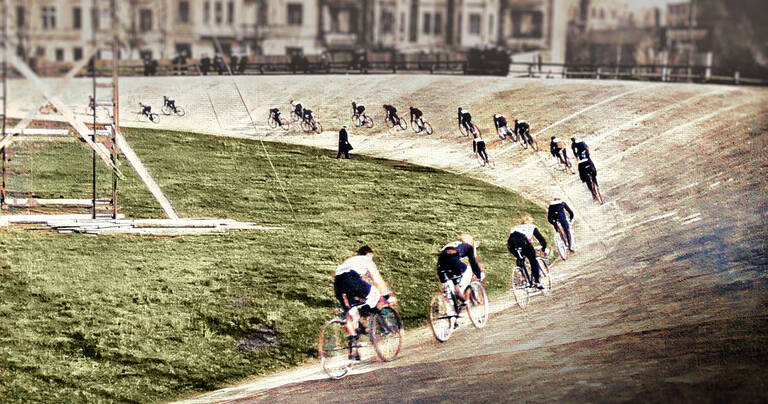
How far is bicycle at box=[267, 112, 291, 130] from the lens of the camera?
5.66m

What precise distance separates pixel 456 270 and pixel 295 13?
1.72 meters

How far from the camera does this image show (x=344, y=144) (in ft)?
18.5

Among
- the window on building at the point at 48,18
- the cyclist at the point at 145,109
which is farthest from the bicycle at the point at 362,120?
the window on building at the point at 48,18

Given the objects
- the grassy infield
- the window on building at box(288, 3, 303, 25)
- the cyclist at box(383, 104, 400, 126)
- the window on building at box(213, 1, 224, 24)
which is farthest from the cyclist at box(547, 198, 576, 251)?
the window on building at box(213, 1, 224, 24)

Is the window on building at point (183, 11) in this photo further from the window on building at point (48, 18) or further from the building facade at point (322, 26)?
the window on building at point (48, 18)

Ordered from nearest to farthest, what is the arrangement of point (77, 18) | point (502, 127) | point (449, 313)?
point (77, 18)
point (449, 313)
point (502, 127)

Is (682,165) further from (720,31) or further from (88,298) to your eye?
(88,298)

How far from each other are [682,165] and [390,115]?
1632 millimetres

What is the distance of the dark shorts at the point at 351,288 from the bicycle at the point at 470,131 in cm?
98

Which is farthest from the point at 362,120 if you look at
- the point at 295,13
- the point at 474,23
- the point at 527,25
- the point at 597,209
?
the point at 597,209

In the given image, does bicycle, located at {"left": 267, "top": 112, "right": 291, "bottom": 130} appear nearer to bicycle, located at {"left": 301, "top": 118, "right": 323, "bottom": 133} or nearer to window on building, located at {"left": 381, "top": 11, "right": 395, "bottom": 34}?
bicycle, located at {"left": 301, "top": 118, "right": 323, "bottom": 133}

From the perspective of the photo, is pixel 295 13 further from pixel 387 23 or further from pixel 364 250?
pixel 364 250

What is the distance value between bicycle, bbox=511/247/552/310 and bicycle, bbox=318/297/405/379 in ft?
2.17

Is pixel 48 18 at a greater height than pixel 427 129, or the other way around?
pixel 48 18
